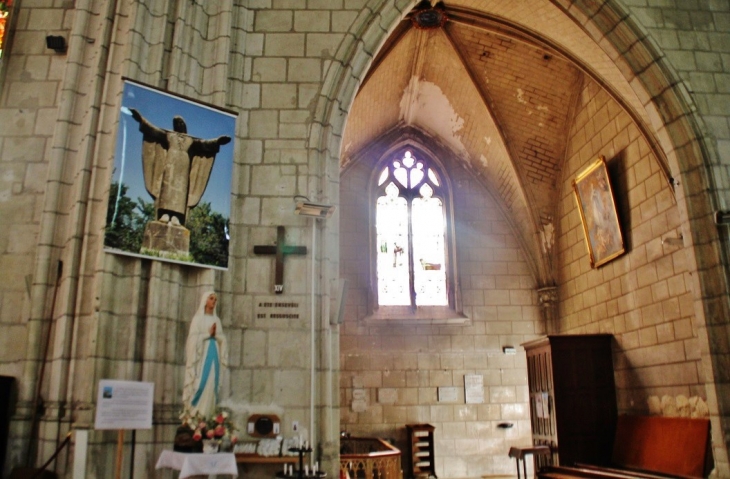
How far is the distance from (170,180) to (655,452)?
244 inches

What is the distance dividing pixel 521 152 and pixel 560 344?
3464 millimetres

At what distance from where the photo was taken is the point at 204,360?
4547mm

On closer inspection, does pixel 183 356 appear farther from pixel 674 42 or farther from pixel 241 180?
pixel 674 42

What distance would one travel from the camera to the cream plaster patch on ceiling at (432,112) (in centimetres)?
1072

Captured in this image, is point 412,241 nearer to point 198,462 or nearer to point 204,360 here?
point 204,360

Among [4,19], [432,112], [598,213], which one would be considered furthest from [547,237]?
[4,19]

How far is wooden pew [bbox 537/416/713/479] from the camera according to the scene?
6.66 meters

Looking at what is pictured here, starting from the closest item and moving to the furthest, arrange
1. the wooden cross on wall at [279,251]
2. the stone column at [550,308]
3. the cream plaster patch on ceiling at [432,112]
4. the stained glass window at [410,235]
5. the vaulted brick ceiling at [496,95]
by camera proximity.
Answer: the wooden cross on wall at [279,251] → the vaulted brick ceiling at [496,95] → the stone column at [550,308] → the cream plaster patch on ceiling at [432,112] → the stained glass window at [410,235]

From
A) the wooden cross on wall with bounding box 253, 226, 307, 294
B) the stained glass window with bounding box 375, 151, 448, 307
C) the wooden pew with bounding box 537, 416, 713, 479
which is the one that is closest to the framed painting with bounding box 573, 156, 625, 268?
the wooden pew with bounding box 537, 416, 713, 479

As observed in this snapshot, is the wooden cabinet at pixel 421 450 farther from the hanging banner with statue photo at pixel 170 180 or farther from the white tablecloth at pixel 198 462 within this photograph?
the white tablecloth at pixel 198 462

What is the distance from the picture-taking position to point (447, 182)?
11.6 m

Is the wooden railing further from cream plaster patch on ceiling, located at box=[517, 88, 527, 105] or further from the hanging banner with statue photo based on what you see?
cream plaster patch on ceiling, located at box=[517, 88, 527, 105]

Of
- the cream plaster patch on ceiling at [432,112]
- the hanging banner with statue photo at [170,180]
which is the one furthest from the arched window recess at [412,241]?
the hanging banner with statue photo at [170,180]

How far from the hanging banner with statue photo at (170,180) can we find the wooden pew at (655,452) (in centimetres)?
463
